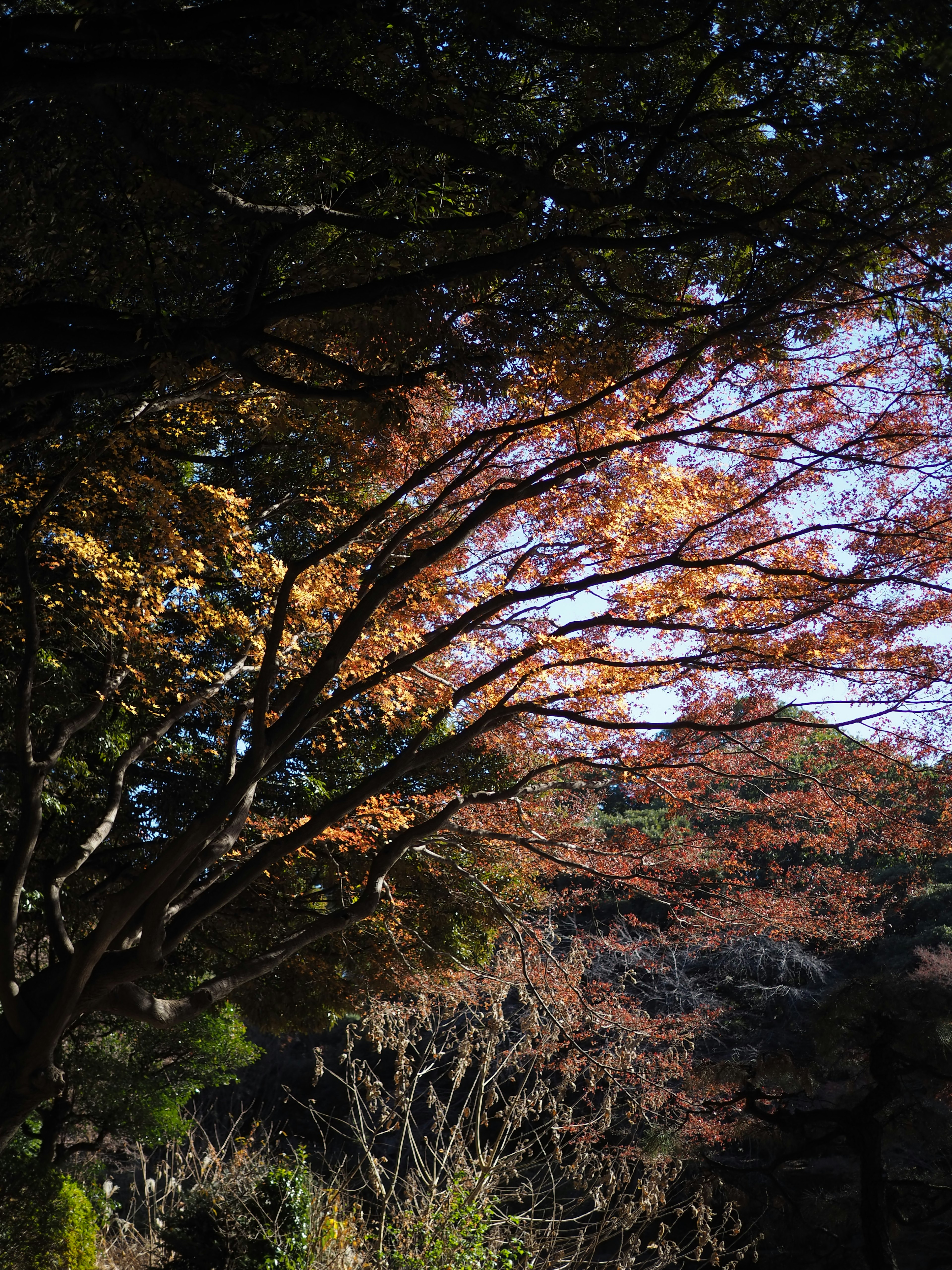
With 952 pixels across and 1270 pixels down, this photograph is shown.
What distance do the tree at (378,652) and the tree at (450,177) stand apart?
681 millimetres

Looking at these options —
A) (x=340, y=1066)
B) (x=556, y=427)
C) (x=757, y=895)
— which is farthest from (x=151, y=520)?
(x=340, y=1066)

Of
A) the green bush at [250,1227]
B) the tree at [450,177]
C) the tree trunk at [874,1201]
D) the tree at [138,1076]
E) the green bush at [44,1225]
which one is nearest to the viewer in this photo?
the tree at [450,177]

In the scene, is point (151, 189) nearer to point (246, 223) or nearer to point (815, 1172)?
point (246, 223)

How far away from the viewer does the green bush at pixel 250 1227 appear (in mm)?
6254

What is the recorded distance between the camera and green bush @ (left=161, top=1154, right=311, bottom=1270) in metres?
6.25

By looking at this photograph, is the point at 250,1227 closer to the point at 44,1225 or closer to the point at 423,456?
the point at 44,1225

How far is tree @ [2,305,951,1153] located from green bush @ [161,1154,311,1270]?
5.62 feet

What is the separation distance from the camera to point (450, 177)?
3.78 meters

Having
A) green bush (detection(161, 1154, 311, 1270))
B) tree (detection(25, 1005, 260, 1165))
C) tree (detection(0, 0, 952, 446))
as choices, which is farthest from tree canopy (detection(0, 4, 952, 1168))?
tree (detection(25, 1005, 260, 1165))

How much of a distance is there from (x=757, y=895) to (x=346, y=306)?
585 cm

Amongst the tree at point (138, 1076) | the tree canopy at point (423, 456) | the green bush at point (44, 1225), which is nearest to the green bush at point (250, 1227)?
the green bush at point (44, 1225)

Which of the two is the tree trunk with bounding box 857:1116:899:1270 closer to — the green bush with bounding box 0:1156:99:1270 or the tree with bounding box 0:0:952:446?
the green bush with bounding box 0:1156:99:1270

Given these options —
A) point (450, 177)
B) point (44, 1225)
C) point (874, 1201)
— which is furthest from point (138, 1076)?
point (450, 177)

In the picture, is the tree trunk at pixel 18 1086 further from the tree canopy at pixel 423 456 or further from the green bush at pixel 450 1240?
the green bush at pixel 450 1240
